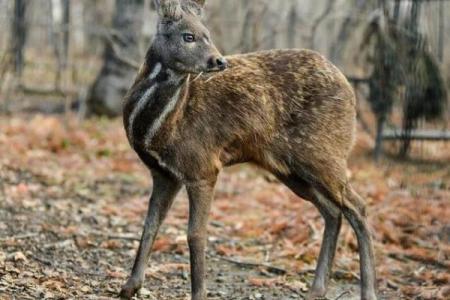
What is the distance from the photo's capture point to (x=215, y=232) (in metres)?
9.57

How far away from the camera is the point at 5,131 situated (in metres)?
14.4

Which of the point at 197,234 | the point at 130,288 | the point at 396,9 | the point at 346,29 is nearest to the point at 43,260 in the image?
the point at 130,288

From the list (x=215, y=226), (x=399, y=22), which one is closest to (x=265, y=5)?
(x=399, y=22)

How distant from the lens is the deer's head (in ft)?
20.1

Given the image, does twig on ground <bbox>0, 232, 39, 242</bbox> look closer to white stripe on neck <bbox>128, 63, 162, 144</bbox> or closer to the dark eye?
white stripe on neck <bbox>128, 63, 162, 144</bbox>

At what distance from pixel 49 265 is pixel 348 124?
307cm

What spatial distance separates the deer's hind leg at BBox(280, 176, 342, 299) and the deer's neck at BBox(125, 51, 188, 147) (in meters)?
A: 1.42

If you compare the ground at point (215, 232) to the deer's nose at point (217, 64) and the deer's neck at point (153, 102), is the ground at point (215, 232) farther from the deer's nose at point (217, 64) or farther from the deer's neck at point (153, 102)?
the deer's nose at point (217, 64)

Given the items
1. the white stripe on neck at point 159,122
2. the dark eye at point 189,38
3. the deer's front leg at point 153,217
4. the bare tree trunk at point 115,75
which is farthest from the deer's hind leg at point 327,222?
the bare tree trunk at point 115,75

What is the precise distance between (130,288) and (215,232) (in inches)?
115

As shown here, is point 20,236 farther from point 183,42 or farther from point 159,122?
point 183,42

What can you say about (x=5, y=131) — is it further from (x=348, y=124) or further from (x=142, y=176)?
(x=348, y=124)

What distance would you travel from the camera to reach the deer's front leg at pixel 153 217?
22.2ft

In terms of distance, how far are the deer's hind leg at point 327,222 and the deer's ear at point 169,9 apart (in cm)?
179
